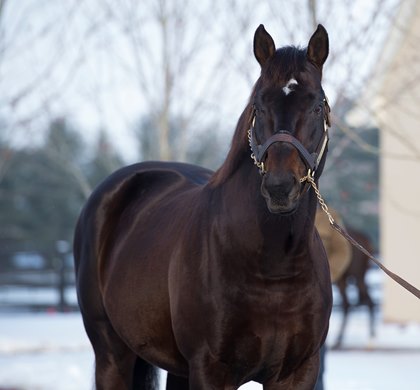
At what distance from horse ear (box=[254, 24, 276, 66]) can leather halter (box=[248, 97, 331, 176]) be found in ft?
0.81

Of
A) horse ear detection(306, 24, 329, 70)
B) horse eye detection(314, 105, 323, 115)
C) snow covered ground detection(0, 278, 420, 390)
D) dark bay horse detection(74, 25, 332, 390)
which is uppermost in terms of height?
horse ear detection(306, 24, 329, 70)

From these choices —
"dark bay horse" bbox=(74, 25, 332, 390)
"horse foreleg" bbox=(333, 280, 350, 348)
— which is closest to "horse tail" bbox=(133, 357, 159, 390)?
"dark bay horse" bbox=(74, 25, 332, 390)

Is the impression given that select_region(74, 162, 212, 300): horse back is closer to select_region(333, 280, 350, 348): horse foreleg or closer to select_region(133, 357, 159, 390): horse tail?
select_region(133, 357, 159, 390): horse tail

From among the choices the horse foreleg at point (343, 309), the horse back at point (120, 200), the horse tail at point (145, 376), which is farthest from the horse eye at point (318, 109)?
the horse foreleg at point (343, 309)

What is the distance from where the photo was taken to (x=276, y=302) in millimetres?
3697

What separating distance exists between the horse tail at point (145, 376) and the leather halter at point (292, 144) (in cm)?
191

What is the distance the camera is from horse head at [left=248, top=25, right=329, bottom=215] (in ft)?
10.9

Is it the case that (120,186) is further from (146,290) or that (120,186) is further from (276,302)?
(276,302)

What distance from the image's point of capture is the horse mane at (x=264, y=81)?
3.59 meters

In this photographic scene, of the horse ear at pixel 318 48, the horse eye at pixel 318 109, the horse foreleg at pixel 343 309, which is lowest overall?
the horse foreleg at pixel 343 309

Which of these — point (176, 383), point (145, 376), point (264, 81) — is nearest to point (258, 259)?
point (264, 81)

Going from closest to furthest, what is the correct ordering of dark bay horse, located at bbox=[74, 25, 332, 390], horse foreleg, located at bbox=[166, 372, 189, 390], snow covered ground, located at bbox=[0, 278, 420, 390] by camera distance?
dark bay horse, located at bbox=[74, 25, 332, 390] → horse foreleg, located at bbox=[166, 372, 189, 390] → snow covered ground, located at bbox=[0, 278, 420, 390]

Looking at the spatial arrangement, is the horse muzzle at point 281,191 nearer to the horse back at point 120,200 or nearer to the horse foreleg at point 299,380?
the horse foreleg at point 299,380

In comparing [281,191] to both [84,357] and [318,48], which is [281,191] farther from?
[84,357]
